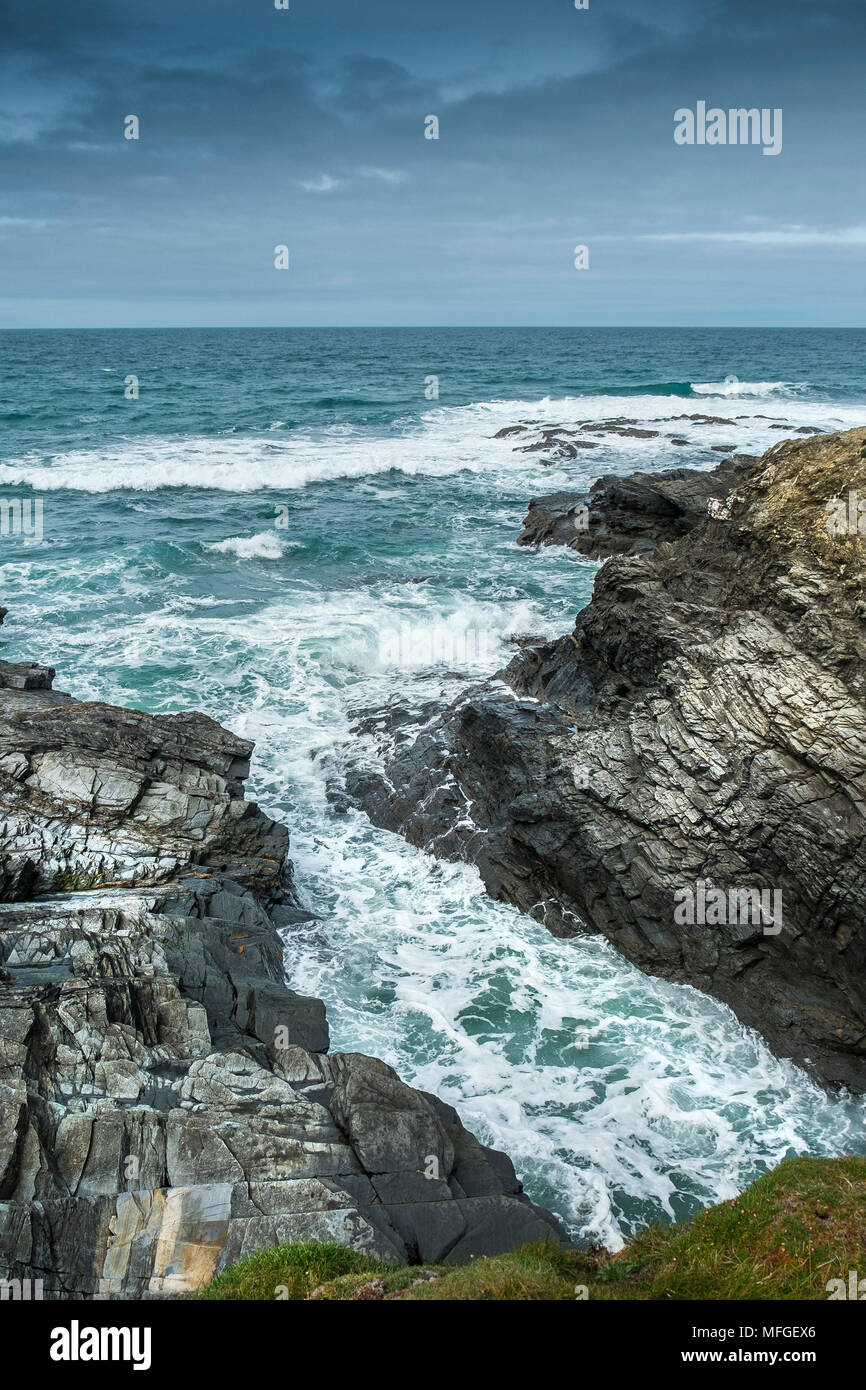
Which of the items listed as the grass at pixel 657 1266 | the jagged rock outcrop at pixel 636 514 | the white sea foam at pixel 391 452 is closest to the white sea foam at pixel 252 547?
the jagged rock outcrop at pixel 636 514

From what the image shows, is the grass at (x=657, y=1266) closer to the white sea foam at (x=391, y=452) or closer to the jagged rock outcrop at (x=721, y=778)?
the jagged rock outcrop at (x=721, y=778)

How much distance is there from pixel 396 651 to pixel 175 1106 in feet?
57.3

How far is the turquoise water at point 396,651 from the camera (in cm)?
1244

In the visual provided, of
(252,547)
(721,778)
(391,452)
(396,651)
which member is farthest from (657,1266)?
(391,452)

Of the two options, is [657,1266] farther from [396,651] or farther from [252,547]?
[252,547]

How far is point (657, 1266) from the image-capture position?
8188 millimetres

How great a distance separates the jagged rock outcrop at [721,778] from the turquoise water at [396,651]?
81cm

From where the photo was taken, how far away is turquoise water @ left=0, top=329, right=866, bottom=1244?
12.4 m

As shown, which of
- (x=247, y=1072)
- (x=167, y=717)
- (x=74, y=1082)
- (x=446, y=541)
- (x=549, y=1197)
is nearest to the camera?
(x=74, y=1082)

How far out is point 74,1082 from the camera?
952 cm

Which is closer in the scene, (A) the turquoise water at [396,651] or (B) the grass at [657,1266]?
(B) the grass at [657,1266]
